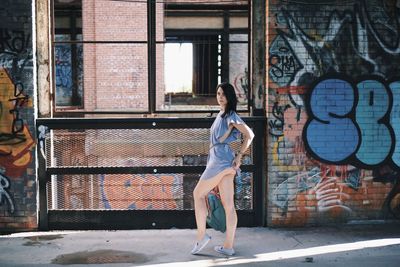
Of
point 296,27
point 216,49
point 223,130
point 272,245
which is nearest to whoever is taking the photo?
point 223,130

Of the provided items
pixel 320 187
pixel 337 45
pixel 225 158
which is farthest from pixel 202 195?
pixel 337 45

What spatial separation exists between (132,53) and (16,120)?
8631mm

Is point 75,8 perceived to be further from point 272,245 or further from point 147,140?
point 272,245

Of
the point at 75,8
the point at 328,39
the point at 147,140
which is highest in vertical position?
the point at 75,8

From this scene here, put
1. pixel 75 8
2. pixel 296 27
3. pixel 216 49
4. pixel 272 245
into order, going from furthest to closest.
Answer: pixel 216 49
pixel 75 8
pixel 296 27
pixel 272 245

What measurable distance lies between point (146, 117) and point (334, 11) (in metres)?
2.71

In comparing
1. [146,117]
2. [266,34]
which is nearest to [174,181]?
[146,117]

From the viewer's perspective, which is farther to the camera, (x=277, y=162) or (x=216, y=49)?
(x=216, y=49)

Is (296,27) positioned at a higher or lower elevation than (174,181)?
Answer: higher

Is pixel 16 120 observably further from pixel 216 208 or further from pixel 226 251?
pixel 226 251

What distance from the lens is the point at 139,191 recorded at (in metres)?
6.54

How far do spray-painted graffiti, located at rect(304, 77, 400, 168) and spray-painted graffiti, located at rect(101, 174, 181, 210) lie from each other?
1843mm

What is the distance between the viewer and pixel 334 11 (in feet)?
21.2

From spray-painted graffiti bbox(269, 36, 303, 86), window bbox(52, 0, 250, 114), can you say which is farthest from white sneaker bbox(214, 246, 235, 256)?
window bbox(52, 0, 250, 114)
